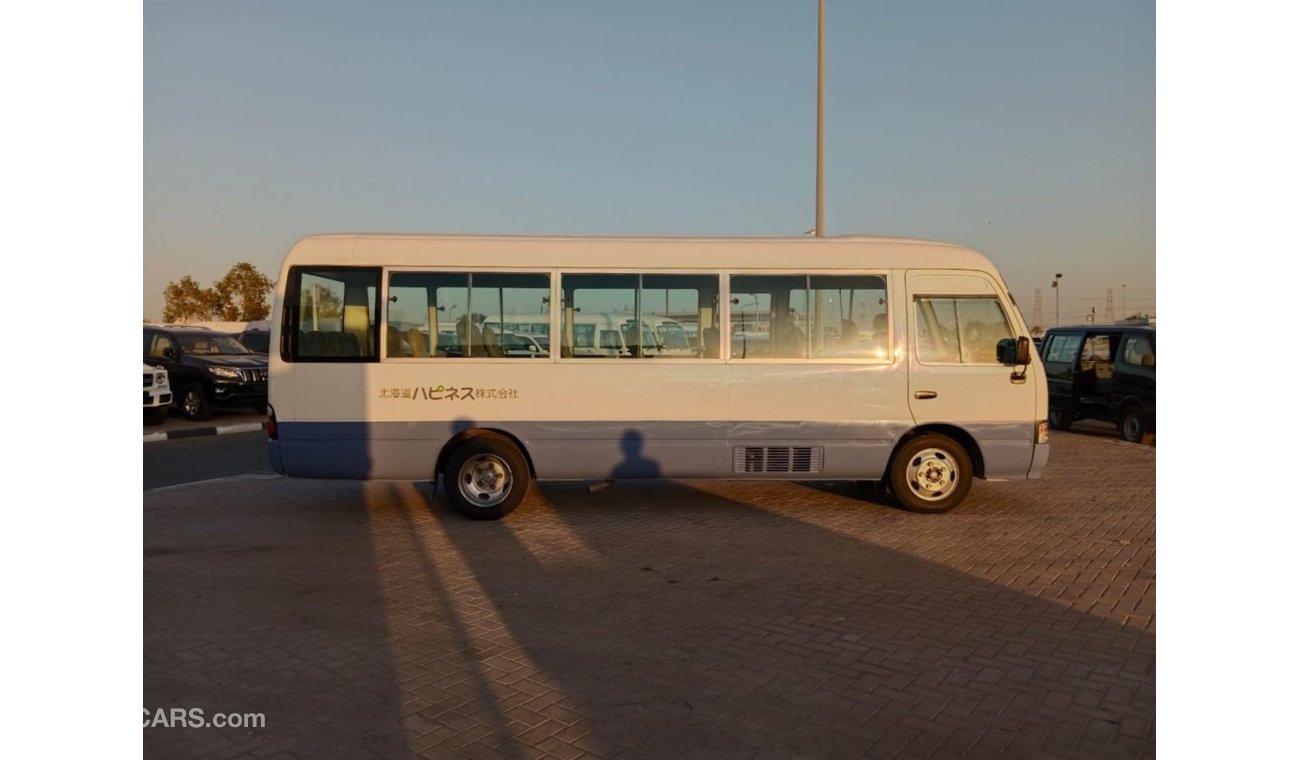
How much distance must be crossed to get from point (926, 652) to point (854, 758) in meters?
1.48

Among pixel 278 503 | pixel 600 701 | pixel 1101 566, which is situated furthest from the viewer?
pixel 278 503

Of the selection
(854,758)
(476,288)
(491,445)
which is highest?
(476,288)

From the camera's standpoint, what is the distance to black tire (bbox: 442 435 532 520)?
858cm

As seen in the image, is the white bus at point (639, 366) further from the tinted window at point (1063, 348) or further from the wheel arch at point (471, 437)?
the tinted window at point (1063, 348)

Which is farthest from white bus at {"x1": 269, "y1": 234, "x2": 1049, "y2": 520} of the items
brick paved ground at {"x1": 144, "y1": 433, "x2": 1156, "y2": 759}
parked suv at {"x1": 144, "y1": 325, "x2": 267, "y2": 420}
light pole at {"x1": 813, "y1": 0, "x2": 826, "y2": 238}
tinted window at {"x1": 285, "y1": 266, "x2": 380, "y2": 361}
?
parked suv at {"x1": 144, "y1": 325, "x2": 267, "y2": 420}

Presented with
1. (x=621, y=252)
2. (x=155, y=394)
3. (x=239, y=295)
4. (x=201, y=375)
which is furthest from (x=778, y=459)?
(x=239, y=295)

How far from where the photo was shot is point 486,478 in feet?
28.6

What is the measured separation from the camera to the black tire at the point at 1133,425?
1538 cm

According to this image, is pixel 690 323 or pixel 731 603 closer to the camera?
pixel 731 603

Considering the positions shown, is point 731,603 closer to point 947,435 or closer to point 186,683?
point 186,683

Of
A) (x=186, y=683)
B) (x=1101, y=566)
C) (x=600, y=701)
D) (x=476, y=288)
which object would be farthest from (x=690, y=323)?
(x=186, y=683)

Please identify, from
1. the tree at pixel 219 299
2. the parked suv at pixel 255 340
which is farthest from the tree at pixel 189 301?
the parked suv at pixel 255 340

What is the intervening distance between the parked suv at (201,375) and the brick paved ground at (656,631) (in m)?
10.7

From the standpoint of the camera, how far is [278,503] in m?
9.86
